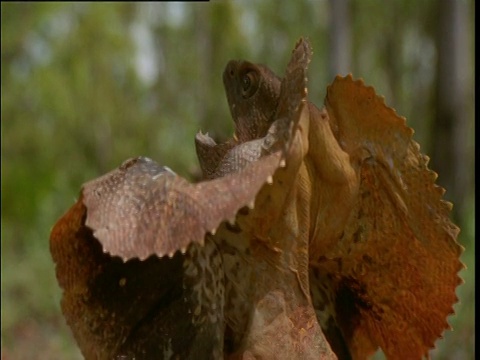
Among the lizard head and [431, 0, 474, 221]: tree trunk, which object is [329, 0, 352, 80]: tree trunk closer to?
[431, 0, 474, 221]: tree trunk

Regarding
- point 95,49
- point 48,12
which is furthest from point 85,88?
point 48,12

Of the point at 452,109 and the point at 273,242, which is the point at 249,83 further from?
the point at 452,109

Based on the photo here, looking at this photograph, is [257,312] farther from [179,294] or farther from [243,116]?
[243,116]

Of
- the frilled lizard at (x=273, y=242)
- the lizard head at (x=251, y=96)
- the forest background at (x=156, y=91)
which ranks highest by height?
the lizard head at (x=251, y=96)

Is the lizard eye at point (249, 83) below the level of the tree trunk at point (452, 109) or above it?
above

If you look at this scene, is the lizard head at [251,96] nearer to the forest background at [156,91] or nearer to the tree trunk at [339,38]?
the forest background at [156,91]

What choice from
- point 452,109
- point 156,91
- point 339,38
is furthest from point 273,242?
point 156,91

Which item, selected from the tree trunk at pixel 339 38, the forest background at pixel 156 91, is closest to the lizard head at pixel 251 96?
the forest background at pixel 156 91
